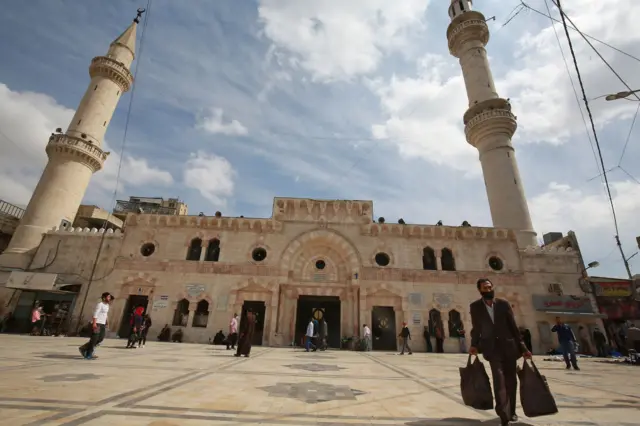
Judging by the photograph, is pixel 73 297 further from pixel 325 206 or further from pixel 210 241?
pixel 325 206

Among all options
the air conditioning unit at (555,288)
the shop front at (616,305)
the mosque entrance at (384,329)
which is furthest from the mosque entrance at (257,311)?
the shop front at (616,305)

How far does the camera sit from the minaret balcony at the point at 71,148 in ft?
71.8

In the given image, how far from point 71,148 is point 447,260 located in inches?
1080

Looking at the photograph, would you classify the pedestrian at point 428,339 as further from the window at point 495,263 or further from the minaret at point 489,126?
the minaret at point 489,126

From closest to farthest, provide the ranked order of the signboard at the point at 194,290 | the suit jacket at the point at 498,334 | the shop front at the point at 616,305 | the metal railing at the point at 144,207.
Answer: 1. the suit jacket at the point at 498,334
2. the signboard at the point at 194,290
3. the shop front at the point at 616,305
4. the metal railing at the point at 144,207

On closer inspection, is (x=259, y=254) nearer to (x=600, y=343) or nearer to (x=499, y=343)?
(x=499, y=343)

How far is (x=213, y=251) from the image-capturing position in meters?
20.8

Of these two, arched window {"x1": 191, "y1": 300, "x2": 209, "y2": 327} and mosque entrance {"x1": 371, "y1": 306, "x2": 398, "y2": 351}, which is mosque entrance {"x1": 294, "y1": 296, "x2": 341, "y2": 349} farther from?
arched window {"x1": 191, "y1": 300, "x2": 209, "y2": 327}

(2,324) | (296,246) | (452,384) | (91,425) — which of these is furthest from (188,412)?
(2,324)

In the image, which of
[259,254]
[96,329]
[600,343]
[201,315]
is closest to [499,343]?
[96,329]

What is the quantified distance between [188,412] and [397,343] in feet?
57.7

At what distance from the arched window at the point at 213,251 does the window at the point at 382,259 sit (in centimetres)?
1058

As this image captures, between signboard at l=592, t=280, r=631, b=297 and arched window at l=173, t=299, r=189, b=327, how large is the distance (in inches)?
1092

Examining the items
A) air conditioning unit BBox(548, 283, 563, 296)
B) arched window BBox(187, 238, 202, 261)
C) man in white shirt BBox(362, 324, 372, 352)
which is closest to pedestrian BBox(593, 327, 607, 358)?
air conditioning unit BBox(548, 283, 563, 296)
